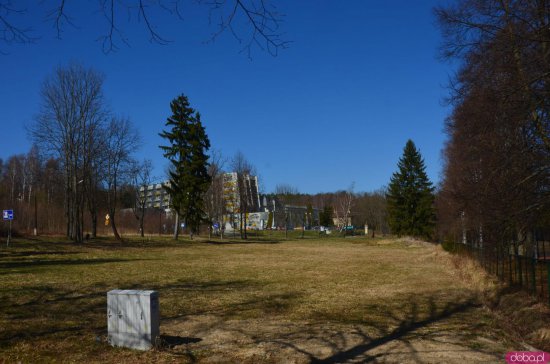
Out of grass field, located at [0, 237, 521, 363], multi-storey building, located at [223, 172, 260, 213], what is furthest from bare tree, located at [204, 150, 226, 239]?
grass field, located at [0, 237, 521, 363]

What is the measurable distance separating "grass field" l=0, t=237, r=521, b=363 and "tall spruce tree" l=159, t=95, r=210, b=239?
2819cm

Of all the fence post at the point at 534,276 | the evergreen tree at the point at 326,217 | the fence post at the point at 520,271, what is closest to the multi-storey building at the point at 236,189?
the evergreen tree at the point at 326,217

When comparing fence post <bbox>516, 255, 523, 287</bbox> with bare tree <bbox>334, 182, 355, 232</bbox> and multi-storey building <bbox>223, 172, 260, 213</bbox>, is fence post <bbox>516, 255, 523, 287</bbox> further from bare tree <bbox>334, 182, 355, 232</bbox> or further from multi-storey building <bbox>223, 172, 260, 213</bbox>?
bare tree <bbox>334, 182, 355, 232</bbox>

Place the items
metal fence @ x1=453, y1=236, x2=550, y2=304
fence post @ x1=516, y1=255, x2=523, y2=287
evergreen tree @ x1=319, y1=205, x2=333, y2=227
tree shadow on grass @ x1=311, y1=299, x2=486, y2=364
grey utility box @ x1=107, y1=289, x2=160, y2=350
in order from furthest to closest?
evergreen tree @ x1=319, y1=205, x2=333, y2=227, fence post @ x1=516, y1=255, x2=523, y2=287, metal fence @ x1=453, y1=236, x2=550, y2=304, grey utility box @ x1=107, y1=289, x2=160, y2=350, tree shadow on grass @ x1=311, y1=299, x2=486, y2=364

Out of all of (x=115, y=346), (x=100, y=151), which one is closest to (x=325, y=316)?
(x=115, y=346)

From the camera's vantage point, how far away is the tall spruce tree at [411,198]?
63.1 meters

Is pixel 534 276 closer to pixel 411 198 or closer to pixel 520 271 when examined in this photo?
pixel 520 271

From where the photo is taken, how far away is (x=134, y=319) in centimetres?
740

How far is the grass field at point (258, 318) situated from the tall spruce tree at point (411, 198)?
149ft

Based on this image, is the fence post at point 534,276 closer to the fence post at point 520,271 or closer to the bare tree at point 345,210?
the fence post at point 520,271

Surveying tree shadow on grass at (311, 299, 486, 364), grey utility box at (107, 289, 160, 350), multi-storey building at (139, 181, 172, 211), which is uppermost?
multi-storey building at (139, 181, 172, 211)

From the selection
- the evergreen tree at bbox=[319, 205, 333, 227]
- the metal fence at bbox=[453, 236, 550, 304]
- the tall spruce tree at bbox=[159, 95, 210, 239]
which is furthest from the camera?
the evergreen tree at bbox=[319, 205, 333, 227]

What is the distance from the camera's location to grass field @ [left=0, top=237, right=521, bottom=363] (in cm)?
729

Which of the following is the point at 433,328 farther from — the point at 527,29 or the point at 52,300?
the point at 52,300
